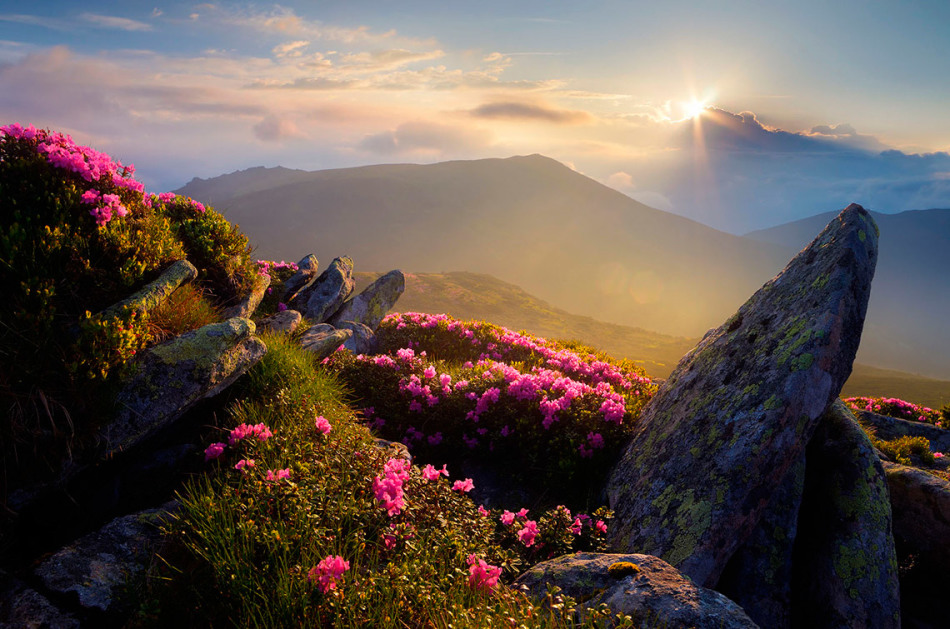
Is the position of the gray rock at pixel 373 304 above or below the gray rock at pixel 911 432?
above

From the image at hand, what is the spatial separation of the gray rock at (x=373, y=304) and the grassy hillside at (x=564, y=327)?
64298 mm

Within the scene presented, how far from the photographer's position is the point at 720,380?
7.14 metres

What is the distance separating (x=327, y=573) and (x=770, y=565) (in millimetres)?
5228

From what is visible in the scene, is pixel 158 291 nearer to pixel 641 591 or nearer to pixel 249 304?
pixel 249 304

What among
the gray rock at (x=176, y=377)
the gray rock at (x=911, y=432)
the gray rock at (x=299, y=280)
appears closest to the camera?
the gray rock at (x=176, y=377)

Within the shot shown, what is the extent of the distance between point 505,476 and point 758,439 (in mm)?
4706

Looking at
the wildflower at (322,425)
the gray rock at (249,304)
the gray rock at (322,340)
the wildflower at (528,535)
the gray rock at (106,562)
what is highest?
the gray rock at (249,304)

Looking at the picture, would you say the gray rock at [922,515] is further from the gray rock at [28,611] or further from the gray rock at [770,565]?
the gray rock at [28,611]

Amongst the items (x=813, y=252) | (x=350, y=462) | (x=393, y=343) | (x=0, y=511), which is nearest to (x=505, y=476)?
Answer: (x=350, y=462)

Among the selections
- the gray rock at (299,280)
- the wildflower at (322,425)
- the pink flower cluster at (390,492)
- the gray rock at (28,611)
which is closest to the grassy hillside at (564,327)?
the gray rock at (299,280)

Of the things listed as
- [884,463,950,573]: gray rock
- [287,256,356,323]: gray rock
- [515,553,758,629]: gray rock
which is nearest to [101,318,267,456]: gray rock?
[515,553,758,629]: gray rock

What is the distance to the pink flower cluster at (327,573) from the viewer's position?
4.00 metres

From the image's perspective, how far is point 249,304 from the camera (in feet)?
33.4

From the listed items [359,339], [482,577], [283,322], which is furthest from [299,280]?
A: [482,577]
